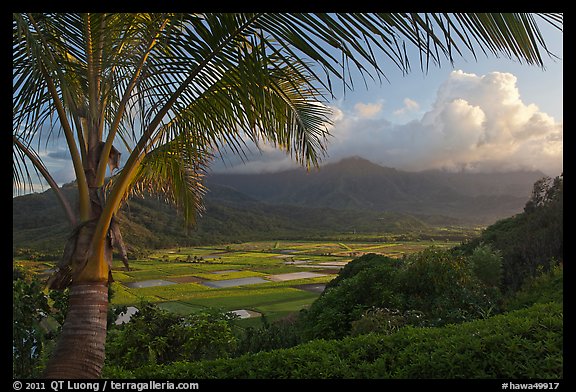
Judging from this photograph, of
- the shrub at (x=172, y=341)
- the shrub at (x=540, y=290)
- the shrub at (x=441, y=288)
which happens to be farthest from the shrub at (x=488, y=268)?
the shrub at (x=172, y=341)

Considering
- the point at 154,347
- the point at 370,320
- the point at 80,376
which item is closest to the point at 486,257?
the point at 370,320

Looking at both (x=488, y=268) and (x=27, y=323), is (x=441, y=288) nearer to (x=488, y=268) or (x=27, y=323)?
(x=488, y=268)

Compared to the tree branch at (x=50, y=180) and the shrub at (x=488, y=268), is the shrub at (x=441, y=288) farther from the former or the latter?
the tree branch at (x=50, y=180)

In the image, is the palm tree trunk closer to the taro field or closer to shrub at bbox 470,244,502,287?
the taro field

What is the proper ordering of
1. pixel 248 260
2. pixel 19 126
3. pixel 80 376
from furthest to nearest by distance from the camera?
1. pixel 248 260
2. pixel 19 126
3. pixel 80 376
